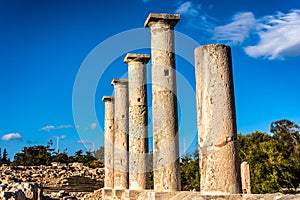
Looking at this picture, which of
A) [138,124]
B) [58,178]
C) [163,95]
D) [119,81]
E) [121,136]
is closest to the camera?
[163,95]

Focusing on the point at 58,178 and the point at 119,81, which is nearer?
the point at 119,81

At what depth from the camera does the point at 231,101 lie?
7109mm

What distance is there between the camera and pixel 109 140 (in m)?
20.0

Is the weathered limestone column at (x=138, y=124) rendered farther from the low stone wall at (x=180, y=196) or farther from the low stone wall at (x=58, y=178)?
the low stone wall at (x=58, y=178)

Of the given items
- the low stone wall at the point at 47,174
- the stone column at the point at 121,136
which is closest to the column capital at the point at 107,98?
the stone column at the point at 121,136

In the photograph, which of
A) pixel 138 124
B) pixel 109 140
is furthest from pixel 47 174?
pixel 138 124

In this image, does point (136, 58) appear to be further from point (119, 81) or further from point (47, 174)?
point (47, 174)

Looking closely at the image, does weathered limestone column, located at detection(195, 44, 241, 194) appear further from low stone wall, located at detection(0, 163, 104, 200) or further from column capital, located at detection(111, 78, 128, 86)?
low stone wall, located at detection(0, 163, 104, 200)

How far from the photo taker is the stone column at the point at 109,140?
19.7m

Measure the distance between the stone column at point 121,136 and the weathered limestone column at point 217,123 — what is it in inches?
413

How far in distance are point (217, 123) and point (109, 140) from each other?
1350 centimetres

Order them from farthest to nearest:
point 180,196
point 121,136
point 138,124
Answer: point 121,136 < point 138,124 < point 180,196

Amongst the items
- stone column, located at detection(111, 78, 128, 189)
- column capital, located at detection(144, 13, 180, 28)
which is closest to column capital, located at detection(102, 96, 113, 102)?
stone column, located at detection(111, 78, 128, 189)

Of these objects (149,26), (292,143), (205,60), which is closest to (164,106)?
(149,26)
